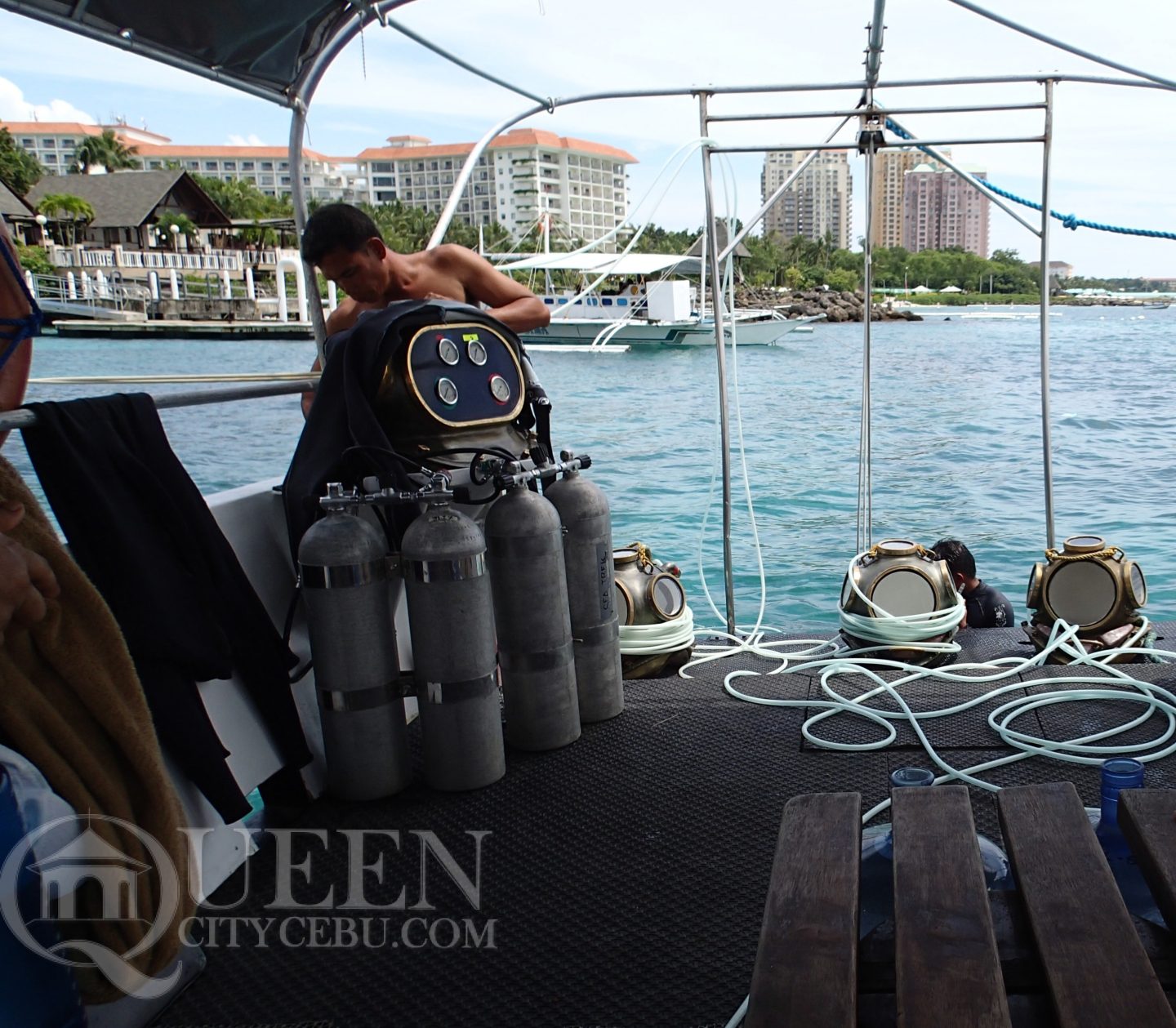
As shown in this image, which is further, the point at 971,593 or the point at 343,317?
the point at 971,593

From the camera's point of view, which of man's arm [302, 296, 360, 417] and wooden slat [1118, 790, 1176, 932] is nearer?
wooden slat [1118, 790, 1176, 932]

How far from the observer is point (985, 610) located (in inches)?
182

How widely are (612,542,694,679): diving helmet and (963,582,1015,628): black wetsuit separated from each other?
164 centimetres

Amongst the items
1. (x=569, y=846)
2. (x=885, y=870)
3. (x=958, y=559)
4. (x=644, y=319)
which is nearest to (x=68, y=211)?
(x=644, y=319)

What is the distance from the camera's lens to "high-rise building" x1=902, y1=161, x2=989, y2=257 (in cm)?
562

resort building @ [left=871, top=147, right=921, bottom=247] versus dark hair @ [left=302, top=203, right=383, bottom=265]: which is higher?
resort building @ [left=871, top=147, right=921, bottom=247]

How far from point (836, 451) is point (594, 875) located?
17.4 meters

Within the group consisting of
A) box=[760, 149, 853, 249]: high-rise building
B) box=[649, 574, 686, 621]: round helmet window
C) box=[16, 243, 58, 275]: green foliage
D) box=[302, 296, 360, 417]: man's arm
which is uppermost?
box=[16, 243, 58, 275]: green foliage

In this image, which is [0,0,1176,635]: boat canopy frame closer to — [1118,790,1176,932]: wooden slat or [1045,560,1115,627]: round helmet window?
[1045,560,1115,627]: round helmet window

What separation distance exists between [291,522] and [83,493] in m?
0.72

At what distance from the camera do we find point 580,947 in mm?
2012

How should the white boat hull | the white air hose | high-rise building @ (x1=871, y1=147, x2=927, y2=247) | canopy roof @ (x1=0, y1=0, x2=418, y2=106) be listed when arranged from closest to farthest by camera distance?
1. canopy roof @ (x1=0, y1=0, x2=418, y2=106)
2. the white air hose
3. high-rise building @ (x1=871, y1=147, x2=927, y2=247)
4. the white boat hull

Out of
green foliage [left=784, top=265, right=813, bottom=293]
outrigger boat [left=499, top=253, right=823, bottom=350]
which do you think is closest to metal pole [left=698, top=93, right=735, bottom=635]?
outrigger boat [left=499, top=253, right=823, bottom=350]

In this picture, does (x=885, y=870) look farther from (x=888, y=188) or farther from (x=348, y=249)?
(x=888, y=188)
